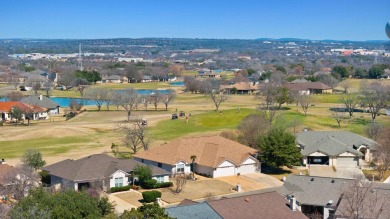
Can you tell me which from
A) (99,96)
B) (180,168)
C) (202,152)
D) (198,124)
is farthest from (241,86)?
(180,168)

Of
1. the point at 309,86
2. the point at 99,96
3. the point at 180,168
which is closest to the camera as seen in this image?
the point at 180,168

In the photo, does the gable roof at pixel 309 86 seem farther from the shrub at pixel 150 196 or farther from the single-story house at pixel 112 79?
the shrub at pixel 150 196

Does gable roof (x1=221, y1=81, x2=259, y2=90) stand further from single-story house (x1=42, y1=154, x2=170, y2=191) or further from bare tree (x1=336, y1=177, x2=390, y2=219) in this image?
bare tree (x1=336, y1=177, x2=390, y2=219)

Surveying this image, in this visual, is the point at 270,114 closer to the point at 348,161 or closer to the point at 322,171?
the point at 348,161

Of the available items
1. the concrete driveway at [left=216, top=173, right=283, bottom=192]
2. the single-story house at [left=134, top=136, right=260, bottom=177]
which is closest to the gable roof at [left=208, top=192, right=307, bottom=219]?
the concrete driveway at [left=216, top=173, right=283, bottom=192]

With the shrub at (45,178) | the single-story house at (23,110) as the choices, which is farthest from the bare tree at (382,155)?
the single-story house at (23,110)

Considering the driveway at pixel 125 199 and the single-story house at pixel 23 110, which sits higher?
the driveway at pixel 125 199
